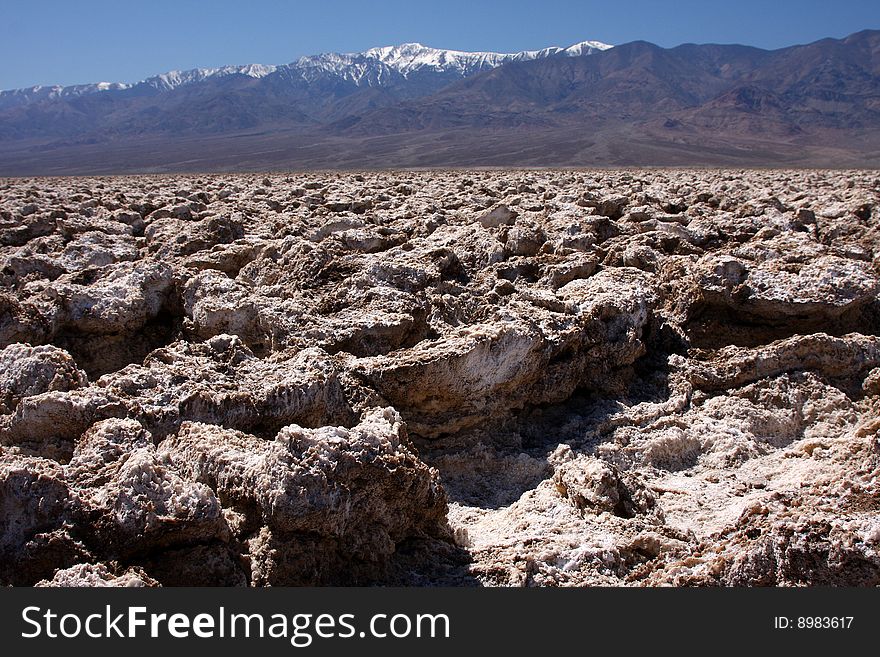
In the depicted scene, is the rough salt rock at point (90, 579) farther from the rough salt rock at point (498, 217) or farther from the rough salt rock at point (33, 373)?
the rough salt rock at point (498, 217)

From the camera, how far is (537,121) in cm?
10794

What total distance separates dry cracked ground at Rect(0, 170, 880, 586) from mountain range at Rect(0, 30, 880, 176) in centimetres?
4803

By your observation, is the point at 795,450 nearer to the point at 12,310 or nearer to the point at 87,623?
the point at 87,623

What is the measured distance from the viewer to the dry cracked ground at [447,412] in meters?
1.93

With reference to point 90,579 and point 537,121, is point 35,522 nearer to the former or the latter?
point 90,579

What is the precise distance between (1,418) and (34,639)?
1364 mm

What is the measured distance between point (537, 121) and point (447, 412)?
111554mm

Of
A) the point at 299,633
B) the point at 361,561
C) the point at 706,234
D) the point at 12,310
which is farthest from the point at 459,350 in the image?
the point at 706,234

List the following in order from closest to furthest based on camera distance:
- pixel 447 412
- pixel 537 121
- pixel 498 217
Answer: pixel 447 412 → pixel 498 217 → pixel 537 121

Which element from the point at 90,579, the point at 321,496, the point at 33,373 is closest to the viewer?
A: the point at 90,579

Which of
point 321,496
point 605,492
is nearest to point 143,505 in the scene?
point 321,496

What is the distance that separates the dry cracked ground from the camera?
6.34 feet

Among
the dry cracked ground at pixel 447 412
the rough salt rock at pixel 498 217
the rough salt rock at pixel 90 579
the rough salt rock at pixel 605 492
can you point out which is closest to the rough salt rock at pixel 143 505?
the dry cracked ground at pixel 447 412

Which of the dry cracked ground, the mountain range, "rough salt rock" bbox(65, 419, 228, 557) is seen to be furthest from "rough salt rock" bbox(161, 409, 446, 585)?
the mountain range
